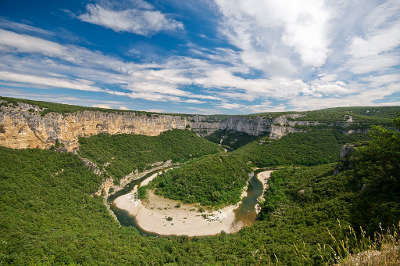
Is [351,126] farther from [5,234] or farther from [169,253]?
[5,234]

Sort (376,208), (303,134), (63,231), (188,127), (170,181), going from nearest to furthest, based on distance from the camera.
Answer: (376,208)
(63,231)
(170,181)
(303,134)
(188,127)

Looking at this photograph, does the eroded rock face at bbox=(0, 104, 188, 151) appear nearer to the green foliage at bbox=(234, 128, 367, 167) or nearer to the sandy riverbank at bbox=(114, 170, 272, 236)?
the sandy riverbank at bbox=(114, 170, 272, 236)

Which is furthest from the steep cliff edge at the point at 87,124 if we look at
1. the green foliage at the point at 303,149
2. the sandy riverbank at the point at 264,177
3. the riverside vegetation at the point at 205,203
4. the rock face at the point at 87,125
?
the sandy riverbank at the point at 264,177

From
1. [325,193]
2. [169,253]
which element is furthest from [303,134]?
[169,253]

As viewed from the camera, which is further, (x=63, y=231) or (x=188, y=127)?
(x=188, y=127)

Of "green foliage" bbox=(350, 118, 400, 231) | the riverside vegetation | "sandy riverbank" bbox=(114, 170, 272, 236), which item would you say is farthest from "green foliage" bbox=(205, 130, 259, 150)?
"green foliage" bbox=(350, 118, 400, 231)

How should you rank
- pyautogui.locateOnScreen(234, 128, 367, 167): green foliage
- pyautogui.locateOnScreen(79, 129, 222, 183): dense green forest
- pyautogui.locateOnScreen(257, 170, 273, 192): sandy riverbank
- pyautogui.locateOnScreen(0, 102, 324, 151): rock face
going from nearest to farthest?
pyautogui.locateOnScreen(0, 102, 324, 151): rock face
pyautogui.locateOnScreen(257, 170, 273, 192): sandy riverbank
pyautogui.locateOnScreen(79, 129, 222, 183): dense green forest
pyautogui.locateOnScreen(234, 128, 367, 167): green foliage
